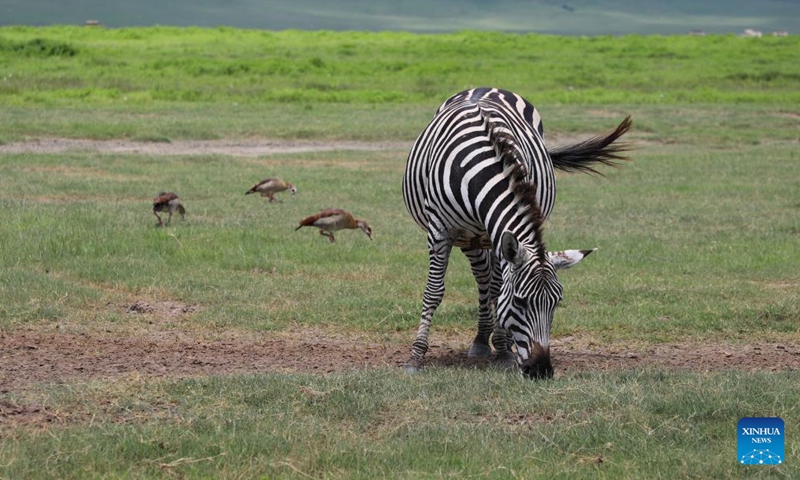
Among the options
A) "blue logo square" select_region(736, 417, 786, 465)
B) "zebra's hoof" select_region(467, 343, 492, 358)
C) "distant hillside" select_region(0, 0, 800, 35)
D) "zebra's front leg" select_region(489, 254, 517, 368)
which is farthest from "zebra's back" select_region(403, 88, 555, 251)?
"distant hillside" select_region(0, 0, 800, 35)

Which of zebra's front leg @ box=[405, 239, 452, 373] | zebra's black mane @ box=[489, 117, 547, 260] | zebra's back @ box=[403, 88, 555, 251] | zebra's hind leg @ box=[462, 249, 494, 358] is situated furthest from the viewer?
zebra's hind leg @ box=[462, 249, 494, 358]

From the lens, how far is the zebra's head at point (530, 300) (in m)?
5.70

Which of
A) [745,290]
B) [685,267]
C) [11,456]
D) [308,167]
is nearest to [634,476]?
[11,456]

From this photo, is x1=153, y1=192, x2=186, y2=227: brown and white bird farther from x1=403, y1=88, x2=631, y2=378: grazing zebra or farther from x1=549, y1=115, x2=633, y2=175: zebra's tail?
x1=549, y1=115, x2=633, y2=175: zebra's tail

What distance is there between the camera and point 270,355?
721 centimetres

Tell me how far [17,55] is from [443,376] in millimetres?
34383

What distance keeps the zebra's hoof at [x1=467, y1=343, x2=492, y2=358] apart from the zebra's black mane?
1.48 metres

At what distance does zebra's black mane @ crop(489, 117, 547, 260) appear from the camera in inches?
234

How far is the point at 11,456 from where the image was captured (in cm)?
457

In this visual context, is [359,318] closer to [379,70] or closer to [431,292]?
[431,292]

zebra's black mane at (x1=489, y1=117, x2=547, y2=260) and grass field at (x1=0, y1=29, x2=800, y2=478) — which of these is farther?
zebra's black mane at (x1=489, y1=117, x2=547, y2=260)

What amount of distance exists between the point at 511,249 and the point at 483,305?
185 cm

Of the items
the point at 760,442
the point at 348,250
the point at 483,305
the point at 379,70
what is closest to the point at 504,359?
the point at 483,305

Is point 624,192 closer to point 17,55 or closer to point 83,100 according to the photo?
point 83,100
